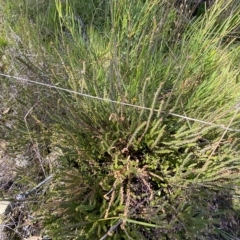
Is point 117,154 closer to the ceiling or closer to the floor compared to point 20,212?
closer to the ceiling

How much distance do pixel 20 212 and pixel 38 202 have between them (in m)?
0.14

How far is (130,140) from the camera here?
104cm

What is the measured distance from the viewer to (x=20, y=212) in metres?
1.27

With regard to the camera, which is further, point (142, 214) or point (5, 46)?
point (5, 46)

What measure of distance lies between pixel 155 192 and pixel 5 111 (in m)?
0.73

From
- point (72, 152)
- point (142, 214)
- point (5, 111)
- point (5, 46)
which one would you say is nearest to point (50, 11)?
point (5, 46)

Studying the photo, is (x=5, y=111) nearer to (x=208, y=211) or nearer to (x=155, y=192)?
(x=155, y=192)

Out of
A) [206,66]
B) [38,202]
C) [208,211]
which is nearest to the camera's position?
[208,211]

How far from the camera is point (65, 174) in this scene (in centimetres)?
108

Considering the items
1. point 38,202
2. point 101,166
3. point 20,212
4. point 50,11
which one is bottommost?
point 20,212

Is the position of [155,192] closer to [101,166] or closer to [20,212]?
[101,166]

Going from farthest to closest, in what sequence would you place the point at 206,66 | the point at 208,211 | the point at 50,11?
the point at 50,11, the point at 206,66, the point at 208,211

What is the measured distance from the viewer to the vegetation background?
1.05 m

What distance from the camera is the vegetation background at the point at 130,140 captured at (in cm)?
105
